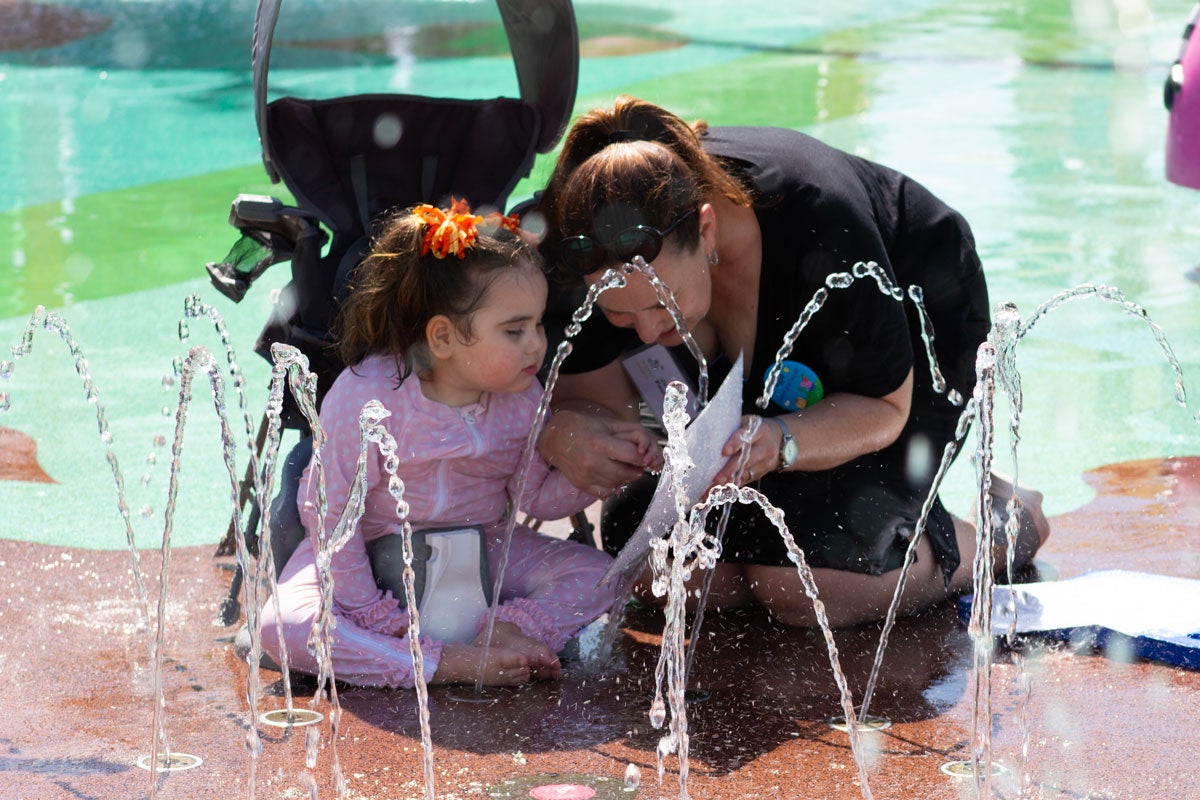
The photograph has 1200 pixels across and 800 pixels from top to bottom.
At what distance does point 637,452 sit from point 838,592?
0.60 metres

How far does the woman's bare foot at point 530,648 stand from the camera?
2943mm

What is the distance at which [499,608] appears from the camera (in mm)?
3096

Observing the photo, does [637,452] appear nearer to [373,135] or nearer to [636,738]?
A: [636,738]

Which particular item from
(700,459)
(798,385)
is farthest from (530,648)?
(798,385)

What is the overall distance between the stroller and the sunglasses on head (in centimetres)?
63

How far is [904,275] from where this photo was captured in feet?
10.8

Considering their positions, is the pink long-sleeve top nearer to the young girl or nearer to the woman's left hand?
the young girl

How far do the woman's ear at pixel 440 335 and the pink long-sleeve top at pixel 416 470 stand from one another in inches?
3.7

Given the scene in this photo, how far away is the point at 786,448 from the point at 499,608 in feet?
2.17

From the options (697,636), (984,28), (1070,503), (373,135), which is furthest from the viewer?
(984,28)

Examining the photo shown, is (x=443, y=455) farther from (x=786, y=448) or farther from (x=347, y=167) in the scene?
(x=347, y=167)

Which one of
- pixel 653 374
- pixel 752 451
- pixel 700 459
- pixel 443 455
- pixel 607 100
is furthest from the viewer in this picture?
pixel 607 100

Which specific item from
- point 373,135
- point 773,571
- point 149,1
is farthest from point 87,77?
point 773,571

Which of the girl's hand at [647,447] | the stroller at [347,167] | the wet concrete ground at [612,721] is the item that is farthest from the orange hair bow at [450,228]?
the wet concrete ground at [612,721]
